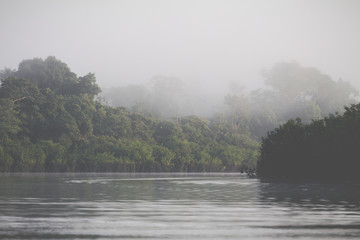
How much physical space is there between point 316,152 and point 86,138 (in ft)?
187

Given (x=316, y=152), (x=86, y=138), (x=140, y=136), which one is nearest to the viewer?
(x=316, y=152)

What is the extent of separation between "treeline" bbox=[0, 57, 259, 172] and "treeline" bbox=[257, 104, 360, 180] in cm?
4016

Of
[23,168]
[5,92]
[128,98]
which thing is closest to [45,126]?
[5,92]

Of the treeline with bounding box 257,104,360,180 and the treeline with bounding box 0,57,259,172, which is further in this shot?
the treeline with bounding box 0,57,259,172

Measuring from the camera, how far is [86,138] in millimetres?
99750

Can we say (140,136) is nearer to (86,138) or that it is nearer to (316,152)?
(86,138)

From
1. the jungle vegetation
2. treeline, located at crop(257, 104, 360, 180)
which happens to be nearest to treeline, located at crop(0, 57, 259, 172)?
the jungle vegetation

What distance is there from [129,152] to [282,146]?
4730 cm

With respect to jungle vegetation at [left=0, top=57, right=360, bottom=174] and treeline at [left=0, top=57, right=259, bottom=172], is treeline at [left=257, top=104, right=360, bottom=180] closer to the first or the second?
jungle vegetation at [left=0, top=57, right=360, bottom=174]

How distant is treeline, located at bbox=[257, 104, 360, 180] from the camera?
152 ft

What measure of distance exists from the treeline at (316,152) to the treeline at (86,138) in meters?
40.2

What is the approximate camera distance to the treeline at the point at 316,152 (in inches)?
1826

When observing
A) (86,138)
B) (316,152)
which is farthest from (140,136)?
(316,152)

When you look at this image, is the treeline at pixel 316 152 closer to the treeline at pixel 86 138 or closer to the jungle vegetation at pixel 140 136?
the jungle vegetation at pixel 140 136
